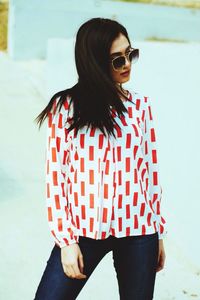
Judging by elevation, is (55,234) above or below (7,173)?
above

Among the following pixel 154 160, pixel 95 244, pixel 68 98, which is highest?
pixel 68 98

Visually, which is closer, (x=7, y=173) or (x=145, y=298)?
(x=145, y=298)

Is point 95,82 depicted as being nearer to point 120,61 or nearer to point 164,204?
point 120,61

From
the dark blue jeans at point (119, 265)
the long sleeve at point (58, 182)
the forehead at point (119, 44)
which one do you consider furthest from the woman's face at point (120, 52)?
the dark blue jeans at point (119, 265)

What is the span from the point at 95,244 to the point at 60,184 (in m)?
0.22

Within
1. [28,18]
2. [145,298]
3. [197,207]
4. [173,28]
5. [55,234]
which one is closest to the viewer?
[55,234]

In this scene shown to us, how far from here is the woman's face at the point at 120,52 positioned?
1764 mm

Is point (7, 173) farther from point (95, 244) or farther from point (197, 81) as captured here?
point (95, 244)

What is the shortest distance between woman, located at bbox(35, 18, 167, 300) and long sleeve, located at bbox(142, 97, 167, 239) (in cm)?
5

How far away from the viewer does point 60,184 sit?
5.67ft

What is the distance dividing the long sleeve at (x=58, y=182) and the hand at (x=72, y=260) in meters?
0.02

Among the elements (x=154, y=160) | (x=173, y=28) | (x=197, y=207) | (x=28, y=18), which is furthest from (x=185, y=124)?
(x=173, y=28)

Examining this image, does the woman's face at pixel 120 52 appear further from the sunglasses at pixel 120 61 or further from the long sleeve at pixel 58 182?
the long sleeve at pixel 58 182

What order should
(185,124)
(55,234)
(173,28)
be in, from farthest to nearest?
(173,28), (185,124), (55,234)
